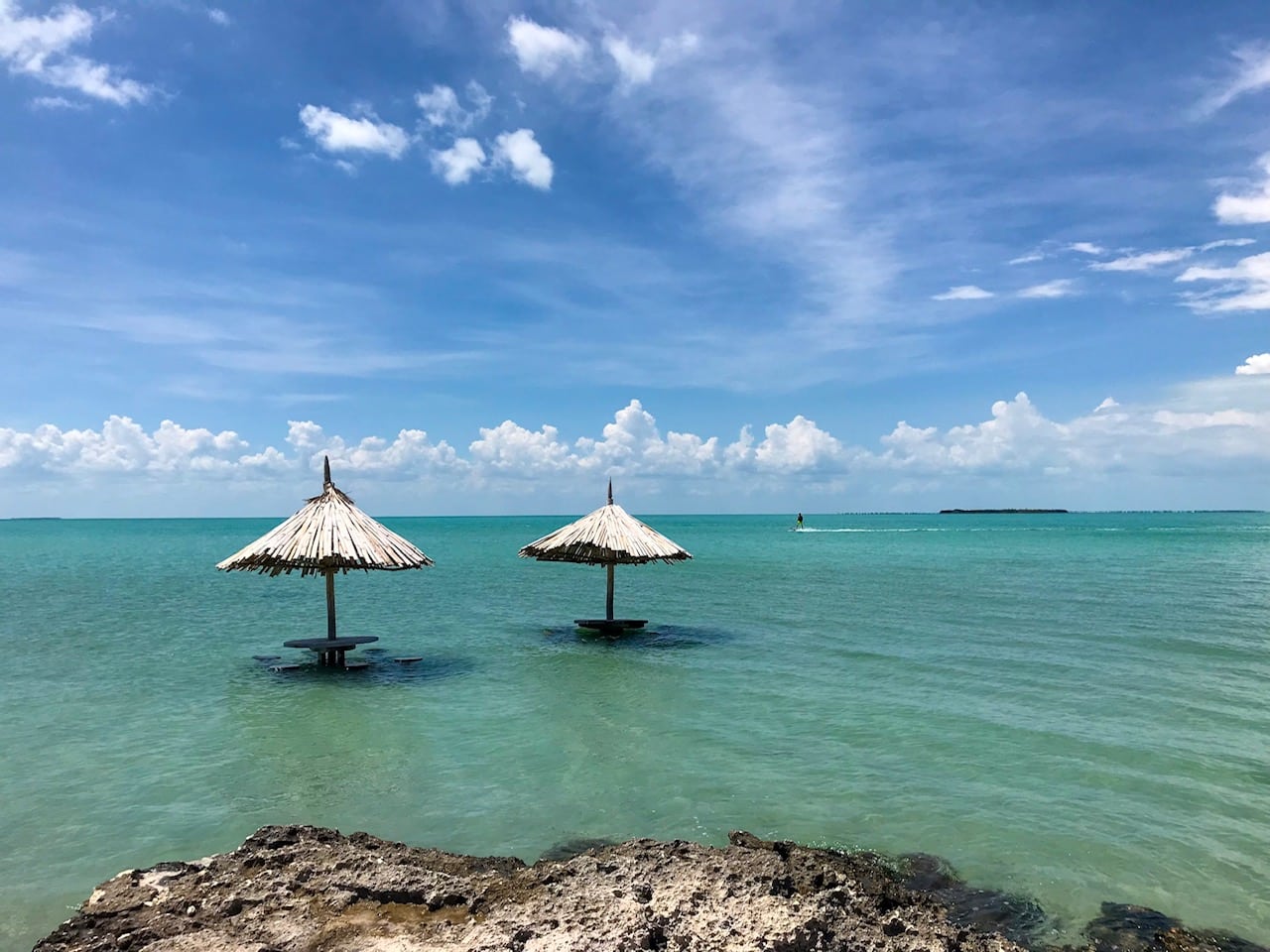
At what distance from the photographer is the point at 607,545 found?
1514cm

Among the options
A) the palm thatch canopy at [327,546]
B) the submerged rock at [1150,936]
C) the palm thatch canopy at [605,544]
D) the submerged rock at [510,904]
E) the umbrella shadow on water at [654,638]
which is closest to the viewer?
the submerged rock at [510,904]

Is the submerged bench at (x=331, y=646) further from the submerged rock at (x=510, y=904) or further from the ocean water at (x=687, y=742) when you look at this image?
the submerged rock at (x=510, y=904)

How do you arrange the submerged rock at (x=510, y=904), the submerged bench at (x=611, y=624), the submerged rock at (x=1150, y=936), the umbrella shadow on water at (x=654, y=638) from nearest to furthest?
the submerged rock at (x=510, y=904)
the submerged rock at (x=1150, y=936)
the umbrella shadow on water at (x=654, y=638)
the submerged bench at (x=611, y=624)

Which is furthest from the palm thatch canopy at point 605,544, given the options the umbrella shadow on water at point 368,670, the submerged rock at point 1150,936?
the submerged rock at point 1150,936

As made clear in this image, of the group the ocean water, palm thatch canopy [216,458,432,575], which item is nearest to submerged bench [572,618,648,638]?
the ocean water

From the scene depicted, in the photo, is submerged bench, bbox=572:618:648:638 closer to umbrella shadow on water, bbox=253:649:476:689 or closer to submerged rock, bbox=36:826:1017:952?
umbrella shadow on water, bbox=253:649:476:689

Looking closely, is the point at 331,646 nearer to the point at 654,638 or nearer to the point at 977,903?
the point at 654,638

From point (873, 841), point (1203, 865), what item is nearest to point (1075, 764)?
point (1203, 865)

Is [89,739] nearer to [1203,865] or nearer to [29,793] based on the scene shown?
[29,793]

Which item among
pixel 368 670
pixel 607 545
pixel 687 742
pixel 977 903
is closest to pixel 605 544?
pixel 607 545

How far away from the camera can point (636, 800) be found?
7.49 m

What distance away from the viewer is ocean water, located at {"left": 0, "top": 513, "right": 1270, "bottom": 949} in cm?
655

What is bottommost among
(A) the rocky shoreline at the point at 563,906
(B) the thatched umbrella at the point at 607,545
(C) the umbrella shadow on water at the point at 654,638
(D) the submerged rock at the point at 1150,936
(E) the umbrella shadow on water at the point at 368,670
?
(D) the submerged rock at the point at 1150,936

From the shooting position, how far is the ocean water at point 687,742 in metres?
6.55
